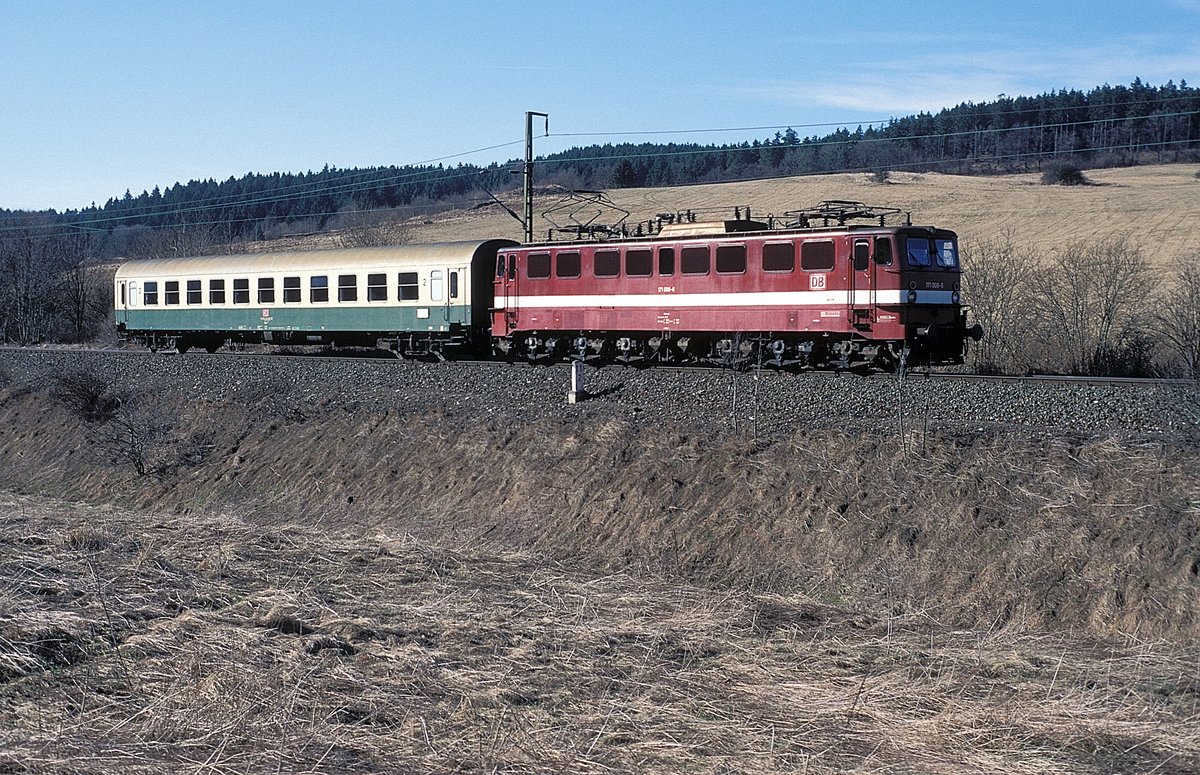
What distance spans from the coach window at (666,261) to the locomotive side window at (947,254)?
216 inches

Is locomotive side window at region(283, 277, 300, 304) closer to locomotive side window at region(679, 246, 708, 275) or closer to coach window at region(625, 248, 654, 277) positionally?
coach window at region(625, 248, 654, 277)

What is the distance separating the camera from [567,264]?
25.5 meters

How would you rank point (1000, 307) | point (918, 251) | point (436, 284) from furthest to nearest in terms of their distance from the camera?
1. point (436, 284)
2. point (1000, 307)
3. point (918, 251)

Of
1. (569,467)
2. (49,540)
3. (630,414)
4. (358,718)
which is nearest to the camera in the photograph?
(358,718)

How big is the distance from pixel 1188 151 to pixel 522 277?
76.3 meters

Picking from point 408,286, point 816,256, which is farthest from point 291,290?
point 816,256

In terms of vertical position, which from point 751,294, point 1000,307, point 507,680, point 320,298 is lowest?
point 507,680

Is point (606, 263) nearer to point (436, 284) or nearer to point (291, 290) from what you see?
point (436, 284)

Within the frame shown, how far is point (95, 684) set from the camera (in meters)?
7.46

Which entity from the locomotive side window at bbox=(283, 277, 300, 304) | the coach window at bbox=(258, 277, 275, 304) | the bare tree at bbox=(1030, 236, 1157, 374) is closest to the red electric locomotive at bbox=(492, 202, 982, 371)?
the bare tree at bbox=(1030, 236, 1157, 374)

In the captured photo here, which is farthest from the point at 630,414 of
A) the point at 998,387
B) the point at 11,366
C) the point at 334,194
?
the point at 334,194

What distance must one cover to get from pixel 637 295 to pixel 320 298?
10573 millimetres

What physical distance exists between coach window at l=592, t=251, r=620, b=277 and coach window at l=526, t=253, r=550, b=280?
1483mm

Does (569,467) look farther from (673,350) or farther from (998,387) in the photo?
(673,350)
